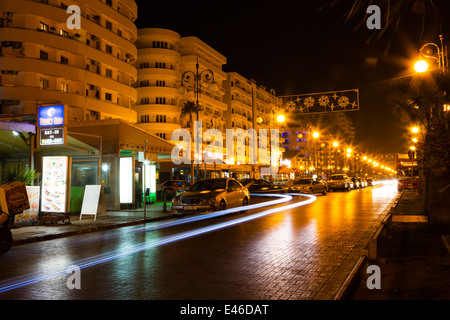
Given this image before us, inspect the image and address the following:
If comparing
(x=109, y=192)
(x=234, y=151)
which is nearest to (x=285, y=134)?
(x=234, y=151)

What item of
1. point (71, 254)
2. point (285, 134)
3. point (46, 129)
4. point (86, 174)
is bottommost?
point (71, 254)

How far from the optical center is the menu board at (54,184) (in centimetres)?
1559

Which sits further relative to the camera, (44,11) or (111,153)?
(44,11)

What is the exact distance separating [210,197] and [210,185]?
1.67 meters

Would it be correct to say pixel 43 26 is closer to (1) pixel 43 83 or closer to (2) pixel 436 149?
(1) pixel 43 83

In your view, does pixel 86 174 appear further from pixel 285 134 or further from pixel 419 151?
pixel 285 134

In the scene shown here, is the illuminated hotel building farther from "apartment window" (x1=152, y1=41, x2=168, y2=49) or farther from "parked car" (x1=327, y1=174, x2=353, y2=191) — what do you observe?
"parked car" (x1=327, y1=174, x2=353, y2=191)

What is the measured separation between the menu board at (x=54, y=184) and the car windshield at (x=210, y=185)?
634 centimetres

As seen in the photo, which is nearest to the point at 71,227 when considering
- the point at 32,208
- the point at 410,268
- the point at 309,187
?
the point at 32,208

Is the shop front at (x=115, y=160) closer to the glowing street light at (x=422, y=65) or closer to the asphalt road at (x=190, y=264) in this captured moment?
the asphalt road at (x=190, y=264)

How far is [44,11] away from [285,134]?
10437 centimetres

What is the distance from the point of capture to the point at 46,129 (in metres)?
15.5

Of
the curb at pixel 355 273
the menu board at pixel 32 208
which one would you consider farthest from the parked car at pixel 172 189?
the curb at pixel 355 273
